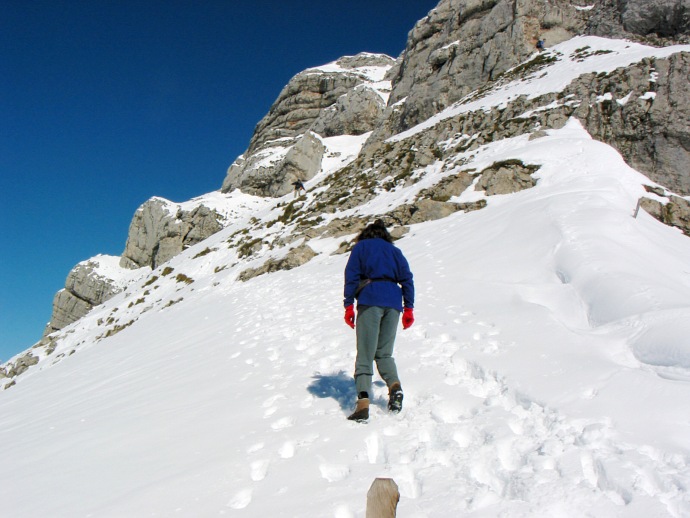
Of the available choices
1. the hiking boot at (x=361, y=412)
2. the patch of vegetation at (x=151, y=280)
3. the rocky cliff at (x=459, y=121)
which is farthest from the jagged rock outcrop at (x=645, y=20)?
the patch of vegetation at (x=151, y=280)

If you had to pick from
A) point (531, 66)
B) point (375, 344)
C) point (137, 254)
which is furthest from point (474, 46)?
point (137, 254)

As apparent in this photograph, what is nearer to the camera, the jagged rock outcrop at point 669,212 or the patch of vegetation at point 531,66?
the jagged rock outcrop at point 669,212

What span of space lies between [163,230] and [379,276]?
45.7 m

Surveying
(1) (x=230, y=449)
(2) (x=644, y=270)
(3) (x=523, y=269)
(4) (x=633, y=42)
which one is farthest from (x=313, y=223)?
(4) (x=633, y=42)

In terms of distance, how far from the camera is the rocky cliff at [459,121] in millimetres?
19109

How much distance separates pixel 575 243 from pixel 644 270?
1698 millimetres

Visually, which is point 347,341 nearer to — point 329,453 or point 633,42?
point 329,453

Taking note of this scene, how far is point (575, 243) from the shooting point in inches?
346

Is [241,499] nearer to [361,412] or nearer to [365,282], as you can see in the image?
[361,412]

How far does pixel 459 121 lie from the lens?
2792 centimetres

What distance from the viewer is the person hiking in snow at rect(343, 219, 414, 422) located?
15.3 feet

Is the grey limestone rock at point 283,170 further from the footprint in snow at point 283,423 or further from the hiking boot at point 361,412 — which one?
Result: the hiking boot at point 361,412

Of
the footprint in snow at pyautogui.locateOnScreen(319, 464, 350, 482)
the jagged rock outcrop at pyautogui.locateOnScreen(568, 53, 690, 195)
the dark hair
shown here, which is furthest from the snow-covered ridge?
the jagged rock outcrop at pyautogui.locateOnScreen(568, 53, 690, 195)

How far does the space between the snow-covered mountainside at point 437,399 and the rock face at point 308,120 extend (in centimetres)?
3305
